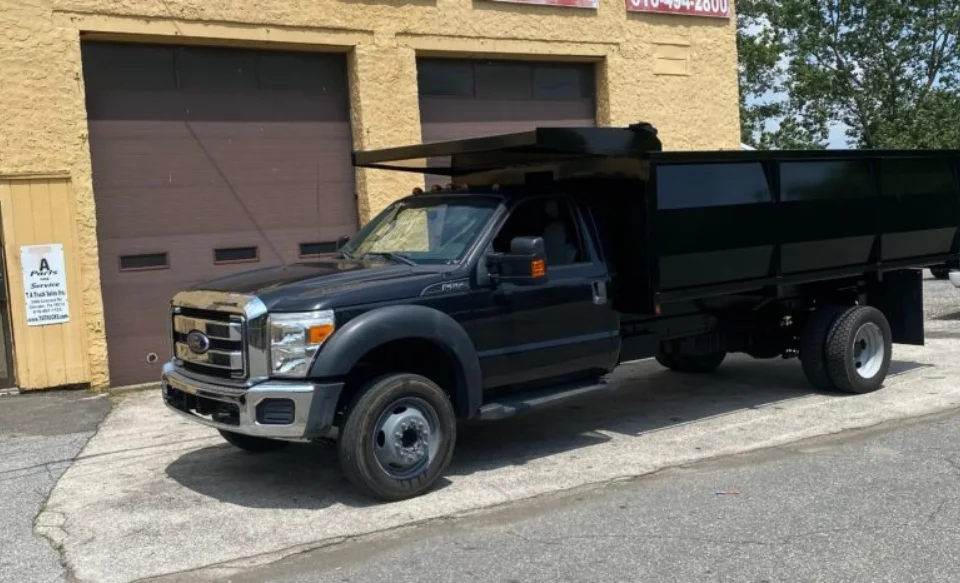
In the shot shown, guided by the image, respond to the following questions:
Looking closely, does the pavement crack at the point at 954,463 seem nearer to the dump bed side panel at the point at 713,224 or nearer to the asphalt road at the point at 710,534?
the asphalt road at the point at 710,534

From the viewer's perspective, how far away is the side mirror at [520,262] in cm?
632

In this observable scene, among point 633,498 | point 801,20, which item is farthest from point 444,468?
point 801,20

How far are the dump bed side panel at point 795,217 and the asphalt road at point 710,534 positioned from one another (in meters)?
1.85

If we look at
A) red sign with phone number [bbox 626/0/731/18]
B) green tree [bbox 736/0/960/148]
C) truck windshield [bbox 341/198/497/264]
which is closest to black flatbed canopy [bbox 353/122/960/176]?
truck windshield [bbox 341/198/497/264]

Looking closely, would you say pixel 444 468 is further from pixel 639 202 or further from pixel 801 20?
pixel 801 20

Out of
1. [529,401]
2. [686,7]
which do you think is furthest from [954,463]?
[686,7]

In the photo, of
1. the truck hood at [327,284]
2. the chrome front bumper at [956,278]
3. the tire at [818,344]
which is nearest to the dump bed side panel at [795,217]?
the tire at [818,344]

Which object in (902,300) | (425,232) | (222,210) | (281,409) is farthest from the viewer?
(222,210)

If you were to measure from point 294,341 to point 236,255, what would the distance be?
612 centimetres

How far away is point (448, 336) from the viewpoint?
6.12 metres

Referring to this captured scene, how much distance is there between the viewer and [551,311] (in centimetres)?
681

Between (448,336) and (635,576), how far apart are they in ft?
6.94

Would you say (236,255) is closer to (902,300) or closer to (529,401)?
(529,401)

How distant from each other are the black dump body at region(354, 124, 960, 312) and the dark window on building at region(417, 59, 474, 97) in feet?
13.7
